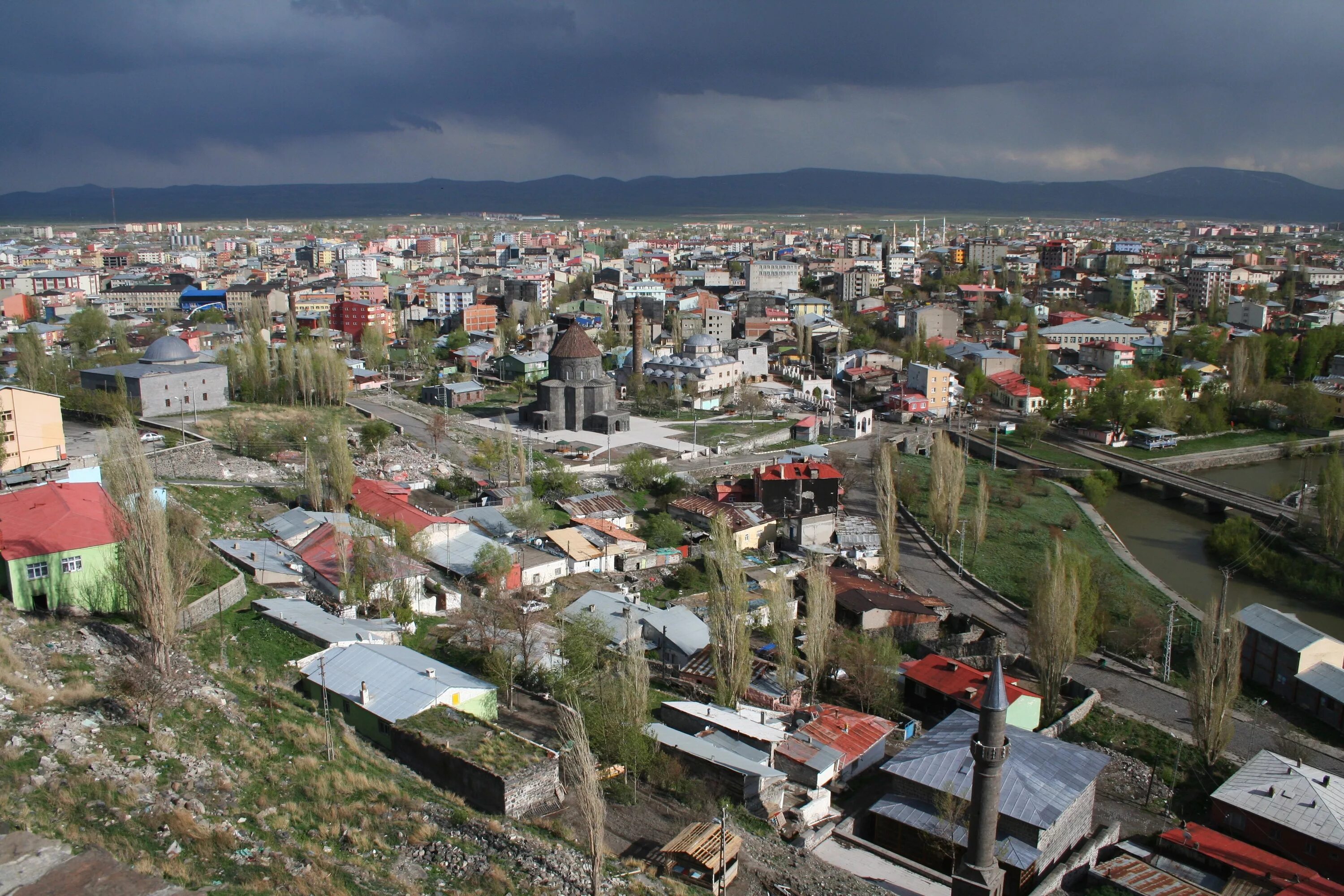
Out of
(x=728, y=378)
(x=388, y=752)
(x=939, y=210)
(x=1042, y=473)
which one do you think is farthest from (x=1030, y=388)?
→ (x=939, y=210)

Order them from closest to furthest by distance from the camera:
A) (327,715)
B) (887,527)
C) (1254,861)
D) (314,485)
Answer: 1. (1254,861)
2. (327,715)
3. (314,485)
4. (887,527)

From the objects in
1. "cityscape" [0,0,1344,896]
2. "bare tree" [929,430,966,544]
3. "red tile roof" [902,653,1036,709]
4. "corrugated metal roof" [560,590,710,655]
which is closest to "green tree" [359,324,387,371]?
"cityscape" [0,0,1344,896]

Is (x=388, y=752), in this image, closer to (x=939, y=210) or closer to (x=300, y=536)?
(x=300, y=536)

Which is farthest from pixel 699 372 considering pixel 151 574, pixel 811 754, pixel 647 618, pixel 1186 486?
pixel 151 574

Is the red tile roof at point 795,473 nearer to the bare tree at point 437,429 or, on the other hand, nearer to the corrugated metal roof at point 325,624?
the bare tree at point 437,429

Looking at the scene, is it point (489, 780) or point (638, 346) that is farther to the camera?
point (638, 346)

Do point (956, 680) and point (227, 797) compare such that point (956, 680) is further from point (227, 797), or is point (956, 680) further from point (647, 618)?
point (227, 797)

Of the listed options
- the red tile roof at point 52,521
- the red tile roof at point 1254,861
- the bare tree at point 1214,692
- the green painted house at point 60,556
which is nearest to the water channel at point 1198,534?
the bare tree at point 1214,692
